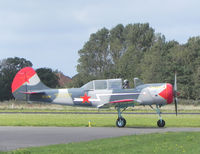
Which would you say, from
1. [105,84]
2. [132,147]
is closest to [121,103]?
[105,84]

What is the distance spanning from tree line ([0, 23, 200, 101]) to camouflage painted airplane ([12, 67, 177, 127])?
3918cm

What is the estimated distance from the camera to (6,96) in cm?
7925

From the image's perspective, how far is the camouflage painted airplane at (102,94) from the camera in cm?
2102

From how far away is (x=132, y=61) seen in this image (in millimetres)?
77438

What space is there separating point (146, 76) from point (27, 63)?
4102 cm

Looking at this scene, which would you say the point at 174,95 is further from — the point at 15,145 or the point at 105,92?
the point at 15,145

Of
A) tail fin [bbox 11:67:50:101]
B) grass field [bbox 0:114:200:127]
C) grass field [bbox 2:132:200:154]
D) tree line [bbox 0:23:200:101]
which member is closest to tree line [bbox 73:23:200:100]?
tree line [bbox 0:23:200:101]

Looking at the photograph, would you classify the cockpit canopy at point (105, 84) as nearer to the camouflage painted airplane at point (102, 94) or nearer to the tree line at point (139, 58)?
the camouflage painted airplane at point (102, 94)

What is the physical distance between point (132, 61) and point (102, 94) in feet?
184

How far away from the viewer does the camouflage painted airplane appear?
68.9ft

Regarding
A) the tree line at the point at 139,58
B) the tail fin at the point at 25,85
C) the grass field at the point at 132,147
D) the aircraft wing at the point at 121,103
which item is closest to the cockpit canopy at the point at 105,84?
the aircraft wing at the point at 121,103

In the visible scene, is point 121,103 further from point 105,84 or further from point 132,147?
point 132,147

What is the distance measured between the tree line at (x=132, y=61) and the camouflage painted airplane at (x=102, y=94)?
3918 cm

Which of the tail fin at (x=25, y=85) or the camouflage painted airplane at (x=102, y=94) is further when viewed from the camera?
the tail fin at (x=25, y=85)
